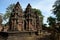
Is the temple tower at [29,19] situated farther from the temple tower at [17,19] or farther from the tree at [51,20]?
the tree at [51,20]

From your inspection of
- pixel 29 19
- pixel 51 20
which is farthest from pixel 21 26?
pixel 51 20

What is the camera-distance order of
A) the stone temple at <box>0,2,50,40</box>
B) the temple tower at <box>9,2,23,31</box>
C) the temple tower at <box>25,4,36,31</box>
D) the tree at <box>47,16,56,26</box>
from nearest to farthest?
the stone temple at <box>0,2,50,40</box> → the temple tower at <box>9,2,23,31</box> → the temple tower at <box>25,4,36,31</box> → the tree at <box>47,16,56,26</box>

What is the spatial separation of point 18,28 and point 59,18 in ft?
33.7

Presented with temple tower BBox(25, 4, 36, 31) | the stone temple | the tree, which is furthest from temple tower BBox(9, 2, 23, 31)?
the tree

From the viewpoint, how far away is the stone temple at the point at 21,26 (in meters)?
22.9

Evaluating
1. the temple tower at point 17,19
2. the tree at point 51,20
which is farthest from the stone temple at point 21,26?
the tree at point 51,20

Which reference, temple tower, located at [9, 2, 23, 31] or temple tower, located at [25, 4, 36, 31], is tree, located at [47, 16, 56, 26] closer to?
temple tower, located at [25, 4, 36, 31]

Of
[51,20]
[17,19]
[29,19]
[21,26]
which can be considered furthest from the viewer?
[51,20]

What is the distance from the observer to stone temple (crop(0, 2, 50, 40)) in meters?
22.9

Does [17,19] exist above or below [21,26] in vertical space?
above

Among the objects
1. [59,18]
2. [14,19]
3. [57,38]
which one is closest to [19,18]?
[14,19]

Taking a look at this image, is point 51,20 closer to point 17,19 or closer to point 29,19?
point 29,19

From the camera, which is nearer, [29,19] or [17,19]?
[17,19]

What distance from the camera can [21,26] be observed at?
82.8 feet
